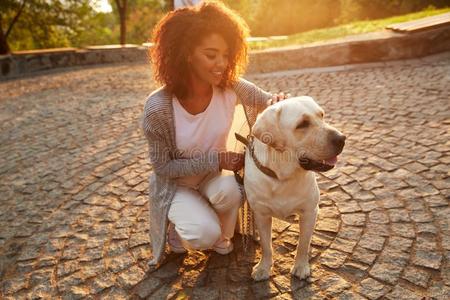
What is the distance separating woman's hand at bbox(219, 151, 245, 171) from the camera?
9.25ft

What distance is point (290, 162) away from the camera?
93.0 inches

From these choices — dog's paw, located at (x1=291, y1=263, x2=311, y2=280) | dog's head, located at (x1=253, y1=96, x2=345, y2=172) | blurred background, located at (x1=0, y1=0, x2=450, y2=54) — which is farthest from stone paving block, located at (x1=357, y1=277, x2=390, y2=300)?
blurred background, located at (x1=0, y1=0, x2=450, y2=54)

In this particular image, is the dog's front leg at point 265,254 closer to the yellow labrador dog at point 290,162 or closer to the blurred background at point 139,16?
the yellow labrador dog at point 290,162

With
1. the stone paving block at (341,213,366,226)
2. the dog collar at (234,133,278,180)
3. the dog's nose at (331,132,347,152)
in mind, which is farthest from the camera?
the stone paving block at (341,213,366,226)

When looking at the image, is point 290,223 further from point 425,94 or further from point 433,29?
point 433,29

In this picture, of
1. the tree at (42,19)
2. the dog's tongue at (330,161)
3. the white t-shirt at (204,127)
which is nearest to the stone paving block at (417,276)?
the dog's tongue at (330,161)

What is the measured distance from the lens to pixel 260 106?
10.2ft

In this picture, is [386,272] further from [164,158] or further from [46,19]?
[46,19]

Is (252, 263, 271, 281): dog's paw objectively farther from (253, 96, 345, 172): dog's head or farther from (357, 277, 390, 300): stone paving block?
(253, 96, 345, 172): dog's head

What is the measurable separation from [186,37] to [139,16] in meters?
32.3

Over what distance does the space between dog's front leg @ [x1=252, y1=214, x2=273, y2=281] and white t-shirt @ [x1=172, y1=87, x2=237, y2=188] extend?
0.69 metres

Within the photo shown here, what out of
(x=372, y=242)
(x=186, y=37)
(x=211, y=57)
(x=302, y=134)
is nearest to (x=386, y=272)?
(x=372, y=242)

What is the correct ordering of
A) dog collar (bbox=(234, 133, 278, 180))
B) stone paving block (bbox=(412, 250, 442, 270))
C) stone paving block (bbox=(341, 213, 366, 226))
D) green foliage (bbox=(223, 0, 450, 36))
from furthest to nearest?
green foliage (bbox=(223, 0, 450, 36))
stone paving block (bbox=(341, 213, 366, 226))
stone paving block (bbox=(412, 250, 442, 270))
dog collar (bbox=(234, 133, 278, 180))

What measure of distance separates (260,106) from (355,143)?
7.16ft
